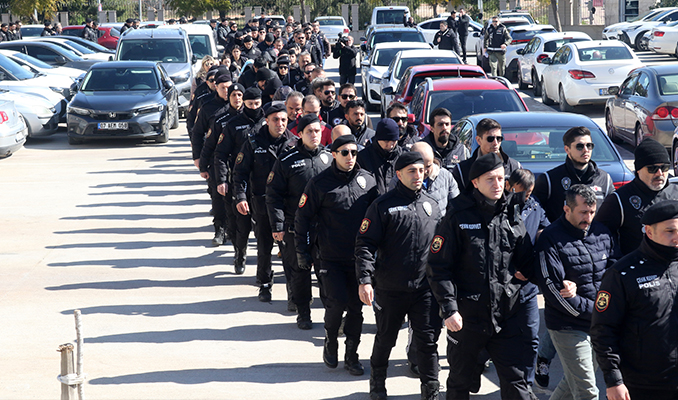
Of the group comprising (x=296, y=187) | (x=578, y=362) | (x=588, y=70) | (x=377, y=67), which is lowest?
(x=578, y=362)

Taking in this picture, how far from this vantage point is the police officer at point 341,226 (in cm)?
655

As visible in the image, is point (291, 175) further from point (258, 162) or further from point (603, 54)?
point (603, 54)

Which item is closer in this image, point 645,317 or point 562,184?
point 645,317

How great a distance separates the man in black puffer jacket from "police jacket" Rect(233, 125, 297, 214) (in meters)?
3.72

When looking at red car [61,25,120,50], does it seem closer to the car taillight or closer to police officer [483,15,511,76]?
police officer [483,15,511,76]

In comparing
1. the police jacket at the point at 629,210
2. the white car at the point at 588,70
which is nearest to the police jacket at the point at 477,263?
the police jacket at the point at 629,210

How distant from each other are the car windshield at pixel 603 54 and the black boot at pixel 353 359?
602 inches

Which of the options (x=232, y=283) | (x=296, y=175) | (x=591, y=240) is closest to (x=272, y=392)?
(x=296, y=175)

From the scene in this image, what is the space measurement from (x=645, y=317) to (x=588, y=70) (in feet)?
53.5

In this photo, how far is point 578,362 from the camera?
5160 mm

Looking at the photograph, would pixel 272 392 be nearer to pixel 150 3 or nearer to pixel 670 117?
pixel 670 117

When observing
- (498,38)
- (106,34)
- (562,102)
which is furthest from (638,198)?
(106,34)

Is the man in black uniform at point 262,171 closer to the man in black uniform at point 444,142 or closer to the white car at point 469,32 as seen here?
the man in black uniform at point 444,142

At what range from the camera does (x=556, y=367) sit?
6.71m
